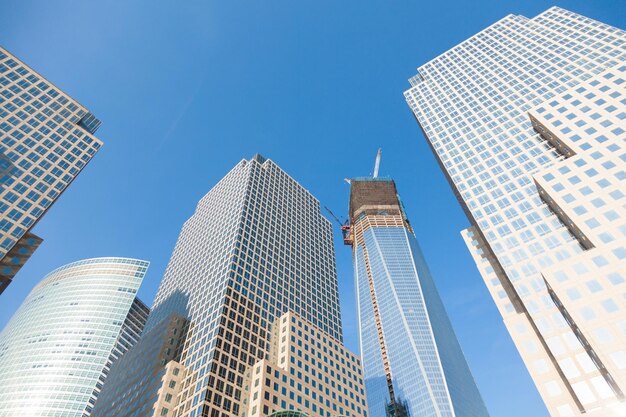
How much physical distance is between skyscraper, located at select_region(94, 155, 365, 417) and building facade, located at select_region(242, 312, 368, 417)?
6.63 ft

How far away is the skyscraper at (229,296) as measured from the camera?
91750mm

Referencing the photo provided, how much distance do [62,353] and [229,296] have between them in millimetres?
113756

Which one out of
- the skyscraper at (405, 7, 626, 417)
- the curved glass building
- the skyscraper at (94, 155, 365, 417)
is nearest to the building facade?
the skyscraper at (94, 155, 365, 417)

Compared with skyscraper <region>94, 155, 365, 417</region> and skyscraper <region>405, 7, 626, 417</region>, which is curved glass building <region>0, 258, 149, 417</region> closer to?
skyscraper <region>94, 155, 365, 417</region>

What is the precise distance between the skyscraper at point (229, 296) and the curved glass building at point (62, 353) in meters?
50.0

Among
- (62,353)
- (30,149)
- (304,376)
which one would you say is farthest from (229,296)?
(62,353)

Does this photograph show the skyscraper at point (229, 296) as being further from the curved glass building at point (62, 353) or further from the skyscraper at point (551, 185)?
the skyscraper at point (551, 185)

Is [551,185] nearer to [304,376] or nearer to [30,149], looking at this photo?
[304,376]

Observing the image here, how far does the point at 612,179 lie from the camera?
70.8 m

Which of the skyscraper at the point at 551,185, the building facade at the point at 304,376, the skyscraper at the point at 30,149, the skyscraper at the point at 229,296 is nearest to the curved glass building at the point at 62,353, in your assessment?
the skyscraper at the point at 229,296

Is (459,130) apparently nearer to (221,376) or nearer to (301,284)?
(301,284)

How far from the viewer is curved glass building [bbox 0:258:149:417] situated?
6137 inches

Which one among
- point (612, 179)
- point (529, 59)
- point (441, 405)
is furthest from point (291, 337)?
point (441, 405)

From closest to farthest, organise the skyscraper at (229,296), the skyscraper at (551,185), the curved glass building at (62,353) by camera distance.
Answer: the skyscraper at (551,185) → the skyscraper at (229,296) → the curved glass building at (62,353)
